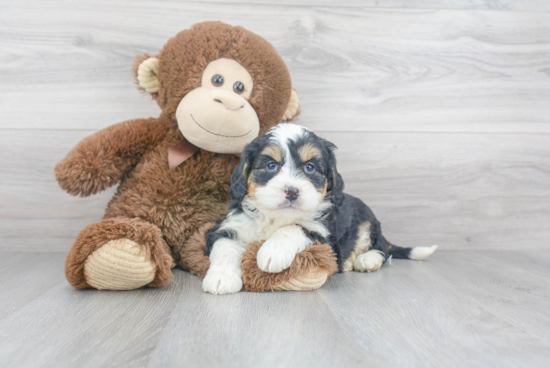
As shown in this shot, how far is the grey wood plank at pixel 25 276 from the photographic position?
158 cm

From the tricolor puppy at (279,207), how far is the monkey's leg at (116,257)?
220 mm

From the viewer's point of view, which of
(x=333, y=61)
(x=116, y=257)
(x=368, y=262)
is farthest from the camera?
(x=333, y=61)

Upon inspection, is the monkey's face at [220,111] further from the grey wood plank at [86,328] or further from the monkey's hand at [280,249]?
the grey wood plank at [86,328]

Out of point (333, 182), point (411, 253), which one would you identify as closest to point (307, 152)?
point (333, 182)

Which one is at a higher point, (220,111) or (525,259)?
(220,111)

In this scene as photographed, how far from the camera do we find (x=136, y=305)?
57.8 inches

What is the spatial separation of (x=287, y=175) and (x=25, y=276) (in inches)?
51.1

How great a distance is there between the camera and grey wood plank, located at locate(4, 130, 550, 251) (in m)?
2.59

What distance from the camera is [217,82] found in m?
1.95

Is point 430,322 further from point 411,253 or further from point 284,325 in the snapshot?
point 411,253

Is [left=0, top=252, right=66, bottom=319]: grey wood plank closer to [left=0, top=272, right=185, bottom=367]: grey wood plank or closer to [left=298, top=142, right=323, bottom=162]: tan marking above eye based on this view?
[left=0, top=272, right=185, bottom=367]: grey wood plank


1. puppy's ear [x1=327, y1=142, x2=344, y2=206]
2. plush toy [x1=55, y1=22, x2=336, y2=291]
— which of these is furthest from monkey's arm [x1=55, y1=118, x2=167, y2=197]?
puppy's ear [x1=327, y1=142, x2=344, y2=206]

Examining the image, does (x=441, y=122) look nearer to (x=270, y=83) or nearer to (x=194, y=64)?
(x=270, y=83)

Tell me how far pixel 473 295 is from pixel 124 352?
131cm
